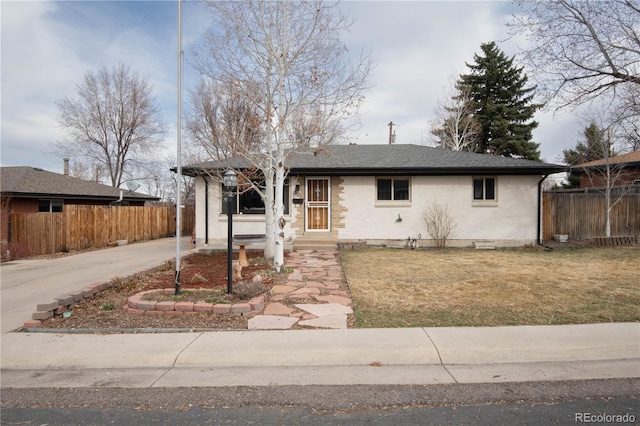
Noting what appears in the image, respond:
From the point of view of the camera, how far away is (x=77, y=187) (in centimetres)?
2184

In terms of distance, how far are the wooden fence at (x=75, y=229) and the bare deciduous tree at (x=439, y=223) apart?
14.8 meters

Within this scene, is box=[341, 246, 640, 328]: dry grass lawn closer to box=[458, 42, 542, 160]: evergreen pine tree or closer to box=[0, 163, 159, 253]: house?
box=[0, 163, 159, 253]: house

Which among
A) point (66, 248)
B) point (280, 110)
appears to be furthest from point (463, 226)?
point (66, 248)

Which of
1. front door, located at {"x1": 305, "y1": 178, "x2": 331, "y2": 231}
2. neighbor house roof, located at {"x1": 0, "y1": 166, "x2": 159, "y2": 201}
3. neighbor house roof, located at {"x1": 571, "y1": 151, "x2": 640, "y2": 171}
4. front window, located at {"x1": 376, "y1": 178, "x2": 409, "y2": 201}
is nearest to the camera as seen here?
front window, located at {"x1": 376, "y1": 178, "x2": 409, "y2": 201}

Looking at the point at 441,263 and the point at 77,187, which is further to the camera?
the point at 77,187

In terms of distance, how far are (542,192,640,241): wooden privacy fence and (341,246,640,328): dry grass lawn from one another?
359cm

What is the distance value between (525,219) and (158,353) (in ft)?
46.7

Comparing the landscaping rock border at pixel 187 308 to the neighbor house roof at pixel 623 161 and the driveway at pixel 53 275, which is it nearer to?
the driveway at pixel 53 275

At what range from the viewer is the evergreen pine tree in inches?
1212

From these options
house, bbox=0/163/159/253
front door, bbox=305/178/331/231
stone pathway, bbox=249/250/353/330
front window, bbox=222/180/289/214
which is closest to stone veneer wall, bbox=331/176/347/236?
front door, bbox=305/178/331/231

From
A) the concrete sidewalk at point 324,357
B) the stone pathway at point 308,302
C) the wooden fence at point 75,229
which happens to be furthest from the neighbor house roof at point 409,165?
the concrete sidewalk at point 324,357

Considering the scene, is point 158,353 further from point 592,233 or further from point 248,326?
point 592,233

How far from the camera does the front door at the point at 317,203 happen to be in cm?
1527

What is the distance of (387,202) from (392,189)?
58cm
